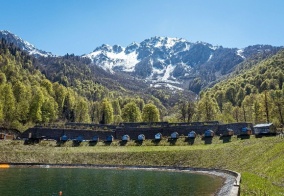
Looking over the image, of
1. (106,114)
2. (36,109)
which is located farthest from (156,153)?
(106,114)

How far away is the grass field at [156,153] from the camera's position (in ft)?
213

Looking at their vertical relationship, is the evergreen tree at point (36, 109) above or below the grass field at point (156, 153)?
above

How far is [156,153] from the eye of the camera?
84.5m

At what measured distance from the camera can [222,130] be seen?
336 ft

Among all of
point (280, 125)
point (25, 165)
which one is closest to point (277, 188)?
point (25, 165)

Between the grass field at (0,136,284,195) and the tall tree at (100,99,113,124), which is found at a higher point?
the tall tree at (100,99,113,124)

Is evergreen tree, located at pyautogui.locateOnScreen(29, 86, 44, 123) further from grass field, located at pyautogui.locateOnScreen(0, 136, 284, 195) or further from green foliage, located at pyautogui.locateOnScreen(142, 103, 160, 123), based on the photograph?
green foliage, located at pyautogui.locateOnScreen(142, 103, 160, 123)

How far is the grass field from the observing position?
64.9 meters

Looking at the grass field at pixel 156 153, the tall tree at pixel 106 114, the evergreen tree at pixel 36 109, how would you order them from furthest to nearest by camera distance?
the tall tree at pixel 106 114 → the evergreen tree at pixel 36 109 → the grass field at pixel 156 153

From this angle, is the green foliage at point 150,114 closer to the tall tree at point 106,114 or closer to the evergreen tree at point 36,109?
the tall tree at point 106,114

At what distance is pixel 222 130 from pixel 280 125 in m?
20.0

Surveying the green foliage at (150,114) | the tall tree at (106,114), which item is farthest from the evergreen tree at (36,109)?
the green foliage at (150,114)

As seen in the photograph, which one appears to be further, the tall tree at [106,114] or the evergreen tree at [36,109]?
the tall tree at [106,114]

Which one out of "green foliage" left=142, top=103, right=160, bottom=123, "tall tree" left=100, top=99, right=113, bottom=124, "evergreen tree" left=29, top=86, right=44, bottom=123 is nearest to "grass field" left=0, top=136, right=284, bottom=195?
"evergreen tree" left=29, top=86, right=44, bottom=123
